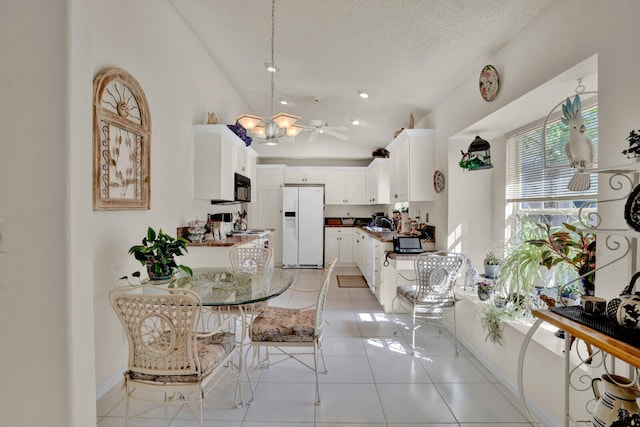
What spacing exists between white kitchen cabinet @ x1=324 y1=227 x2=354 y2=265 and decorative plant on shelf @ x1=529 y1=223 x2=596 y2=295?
16.3 feet

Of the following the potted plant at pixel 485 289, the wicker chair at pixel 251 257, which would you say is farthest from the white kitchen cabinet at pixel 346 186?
the potted plant at pixel 485 289

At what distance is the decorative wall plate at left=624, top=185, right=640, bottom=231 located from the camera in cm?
115

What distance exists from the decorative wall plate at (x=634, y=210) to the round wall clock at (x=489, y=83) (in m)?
Answer: 1.74

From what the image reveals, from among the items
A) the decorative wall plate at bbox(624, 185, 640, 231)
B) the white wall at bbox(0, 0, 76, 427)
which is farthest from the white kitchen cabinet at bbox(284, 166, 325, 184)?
the decorative wall plate at bbox(624, 185, 640, 231)

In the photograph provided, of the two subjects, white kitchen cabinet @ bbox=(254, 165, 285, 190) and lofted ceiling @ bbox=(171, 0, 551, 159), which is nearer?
lofted ceiling @ bbox=(171, 0, 551, 159)

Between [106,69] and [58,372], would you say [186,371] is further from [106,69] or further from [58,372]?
[106,69]

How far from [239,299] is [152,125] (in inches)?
72.3

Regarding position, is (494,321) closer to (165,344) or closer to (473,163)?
(473,163)

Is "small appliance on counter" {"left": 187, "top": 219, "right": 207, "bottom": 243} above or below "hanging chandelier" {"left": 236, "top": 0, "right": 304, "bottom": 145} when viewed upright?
below

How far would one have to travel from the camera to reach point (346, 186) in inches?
286

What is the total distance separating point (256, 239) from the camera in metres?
4.10

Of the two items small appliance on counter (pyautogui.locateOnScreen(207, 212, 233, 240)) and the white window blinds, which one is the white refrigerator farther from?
the white window blinds

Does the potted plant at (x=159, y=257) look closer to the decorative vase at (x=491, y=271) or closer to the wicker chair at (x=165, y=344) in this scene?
the wicker chair at (x=165, y=344)

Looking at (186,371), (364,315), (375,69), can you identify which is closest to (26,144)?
(186,371)
